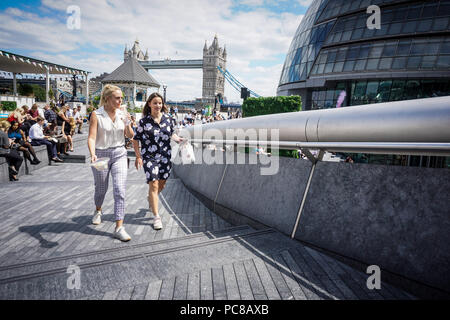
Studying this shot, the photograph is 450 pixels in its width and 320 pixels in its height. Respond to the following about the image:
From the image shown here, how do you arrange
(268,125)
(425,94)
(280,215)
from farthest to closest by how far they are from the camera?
(425,94), (268,125), (280,215)

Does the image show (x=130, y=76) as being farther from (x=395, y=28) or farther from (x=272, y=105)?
(x=395, y=28)

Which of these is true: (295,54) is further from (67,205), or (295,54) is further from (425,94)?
(67,205)

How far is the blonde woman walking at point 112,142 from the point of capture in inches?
123

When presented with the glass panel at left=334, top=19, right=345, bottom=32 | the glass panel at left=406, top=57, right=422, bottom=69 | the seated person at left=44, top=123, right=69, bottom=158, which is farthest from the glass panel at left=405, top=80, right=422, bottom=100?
the seated person at left=44, top=123, right=69, bottom=158

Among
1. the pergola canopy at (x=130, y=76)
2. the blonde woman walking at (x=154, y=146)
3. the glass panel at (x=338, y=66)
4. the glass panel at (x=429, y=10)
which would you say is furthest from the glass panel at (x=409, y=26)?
the pergola canopy at (x=130, y=76)

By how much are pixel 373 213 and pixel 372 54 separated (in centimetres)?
2565

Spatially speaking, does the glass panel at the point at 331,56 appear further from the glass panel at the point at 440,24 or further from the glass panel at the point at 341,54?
the glass panel at the point at 440,24

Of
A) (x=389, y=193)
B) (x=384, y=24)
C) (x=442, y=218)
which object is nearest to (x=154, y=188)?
(x=389, y=193)

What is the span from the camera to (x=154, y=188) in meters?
3.57

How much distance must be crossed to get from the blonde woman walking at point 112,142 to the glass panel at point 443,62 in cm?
2443

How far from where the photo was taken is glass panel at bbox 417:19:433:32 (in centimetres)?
1997

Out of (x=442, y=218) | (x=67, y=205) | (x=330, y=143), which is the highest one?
(x=330, y=143)
